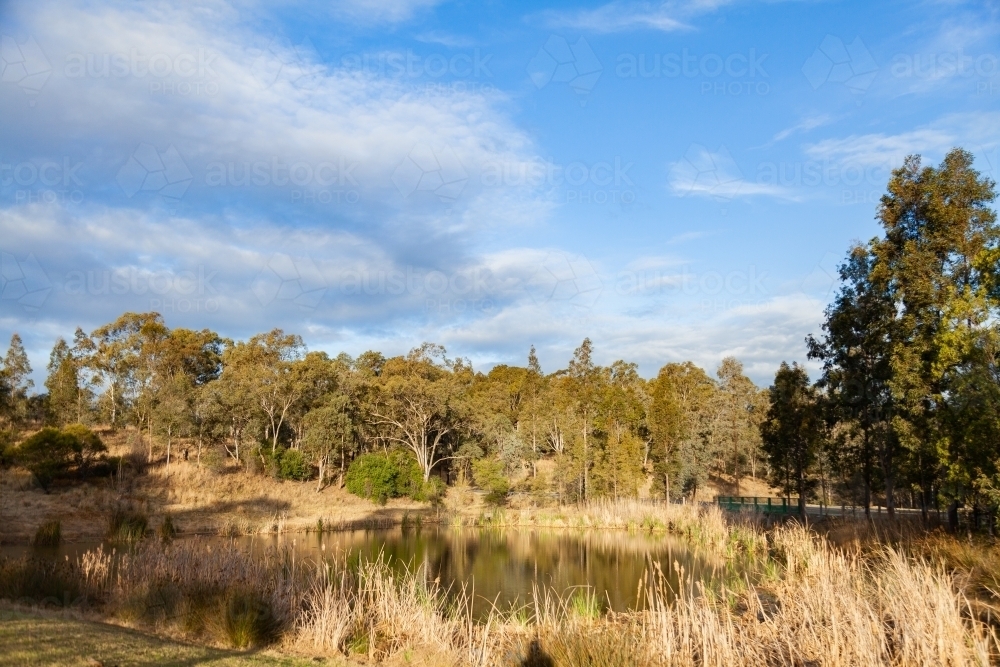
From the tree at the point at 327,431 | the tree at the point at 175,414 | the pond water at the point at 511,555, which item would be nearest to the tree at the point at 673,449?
the pond water at the point at 511,555

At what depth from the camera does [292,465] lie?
4678 cm

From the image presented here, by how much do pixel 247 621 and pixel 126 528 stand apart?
64.7 ft

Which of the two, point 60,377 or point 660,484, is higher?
point 60,377

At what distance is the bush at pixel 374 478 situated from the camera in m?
44.8

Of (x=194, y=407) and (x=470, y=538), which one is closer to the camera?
(x=470, y=538)

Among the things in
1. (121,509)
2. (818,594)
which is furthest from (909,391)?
(121,509)

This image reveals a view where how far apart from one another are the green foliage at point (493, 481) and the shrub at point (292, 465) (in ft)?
40.4

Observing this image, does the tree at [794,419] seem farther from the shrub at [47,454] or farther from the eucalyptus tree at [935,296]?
the shrub at [47,454]

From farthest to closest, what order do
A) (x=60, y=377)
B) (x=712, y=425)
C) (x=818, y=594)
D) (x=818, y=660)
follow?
(x=712, y=425) < (x=60, y=377) < (x=818, y=594) < (x=818, y=660)

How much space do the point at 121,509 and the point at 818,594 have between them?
112 feet

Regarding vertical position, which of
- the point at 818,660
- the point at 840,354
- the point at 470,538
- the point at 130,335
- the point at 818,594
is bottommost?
the point at 470,538

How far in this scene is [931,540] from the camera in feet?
53.8

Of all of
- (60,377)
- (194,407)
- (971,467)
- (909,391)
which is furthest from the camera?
(60,377)

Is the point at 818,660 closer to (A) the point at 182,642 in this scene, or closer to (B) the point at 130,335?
(A) the point at 182,642
